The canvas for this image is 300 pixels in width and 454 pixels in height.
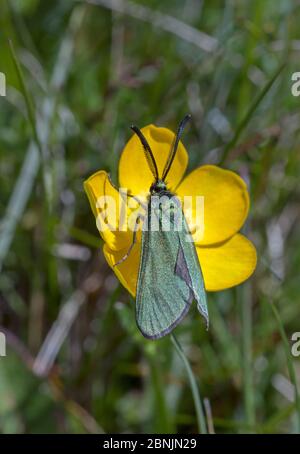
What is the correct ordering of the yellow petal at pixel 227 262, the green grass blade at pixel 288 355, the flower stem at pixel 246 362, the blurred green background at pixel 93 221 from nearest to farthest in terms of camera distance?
the green grass blade at pixel 288 355 < the yellow petal at pixel 227 262 < the flower stem at pixel 246 362 < the blurred green background at pixel 93 221

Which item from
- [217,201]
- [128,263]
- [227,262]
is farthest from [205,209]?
[128,263]

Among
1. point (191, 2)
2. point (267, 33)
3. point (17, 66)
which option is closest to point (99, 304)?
point (17, 66)

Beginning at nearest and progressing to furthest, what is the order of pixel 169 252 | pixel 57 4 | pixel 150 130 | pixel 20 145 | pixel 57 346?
pixel 169 252, pixel 150 130, pixel 57 346, pixel 20 145, pixel 57 4

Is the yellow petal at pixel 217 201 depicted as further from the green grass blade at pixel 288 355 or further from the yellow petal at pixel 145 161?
the green grass blade at pixel 288 355

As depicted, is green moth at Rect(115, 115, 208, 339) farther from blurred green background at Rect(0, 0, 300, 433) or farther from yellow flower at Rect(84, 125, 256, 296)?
blurred green background at Rect(0, 0, 300, 433)

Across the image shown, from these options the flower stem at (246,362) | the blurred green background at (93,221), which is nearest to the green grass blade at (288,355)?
the flower stem at (246,362)

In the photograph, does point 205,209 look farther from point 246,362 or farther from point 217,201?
point 246,362

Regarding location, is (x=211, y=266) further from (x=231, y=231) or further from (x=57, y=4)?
(x=57, y=4)
